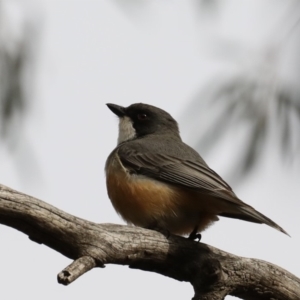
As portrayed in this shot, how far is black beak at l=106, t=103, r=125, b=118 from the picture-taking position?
7.79 meters

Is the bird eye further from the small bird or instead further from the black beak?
the small bird

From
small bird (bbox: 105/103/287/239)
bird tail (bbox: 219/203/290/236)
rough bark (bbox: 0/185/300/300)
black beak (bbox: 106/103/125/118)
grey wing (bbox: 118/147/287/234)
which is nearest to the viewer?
rough bark (bbox: 0/185/300/300)

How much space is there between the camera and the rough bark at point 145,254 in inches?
163

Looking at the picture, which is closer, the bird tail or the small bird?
the bird tail

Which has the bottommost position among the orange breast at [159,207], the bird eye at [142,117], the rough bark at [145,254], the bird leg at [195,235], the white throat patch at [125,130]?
the rough bark at [145,254]

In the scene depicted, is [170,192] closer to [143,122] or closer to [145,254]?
[145,254]

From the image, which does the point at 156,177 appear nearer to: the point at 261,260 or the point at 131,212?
the point at 131,212

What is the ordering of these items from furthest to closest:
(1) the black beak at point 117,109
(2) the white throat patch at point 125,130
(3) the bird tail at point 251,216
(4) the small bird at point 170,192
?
(1) the black beak at point 117,109 → (2) the white throat patch at point 125,130 → (4) the small bird at point 170,192 → (3) the bird tail at point 251,216

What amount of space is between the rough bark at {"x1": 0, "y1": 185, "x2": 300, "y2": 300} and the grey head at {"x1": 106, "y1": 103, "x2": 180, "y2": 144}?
7.98 ft

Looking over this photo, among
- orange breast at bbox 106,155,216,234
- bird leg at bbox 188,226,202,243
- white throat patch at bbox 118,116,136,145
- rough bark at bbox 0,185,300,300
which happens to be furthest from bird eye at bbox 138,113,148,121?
rough bark at bbox 0,185,300,300

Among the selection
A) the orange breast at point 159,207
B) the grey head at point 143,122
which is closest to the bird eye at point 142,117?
the grey head at point 143,122

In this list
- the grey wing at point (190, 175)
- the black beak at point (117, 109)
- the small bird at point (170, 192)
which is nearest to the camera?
the grey wing at point (190, 175)

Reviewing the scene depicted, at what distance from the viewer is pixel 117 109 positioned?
307 inches

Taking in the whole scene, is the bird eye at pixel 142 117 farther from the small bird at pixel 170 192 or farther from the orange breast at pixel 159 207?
the orange breast at pixel 159 207
